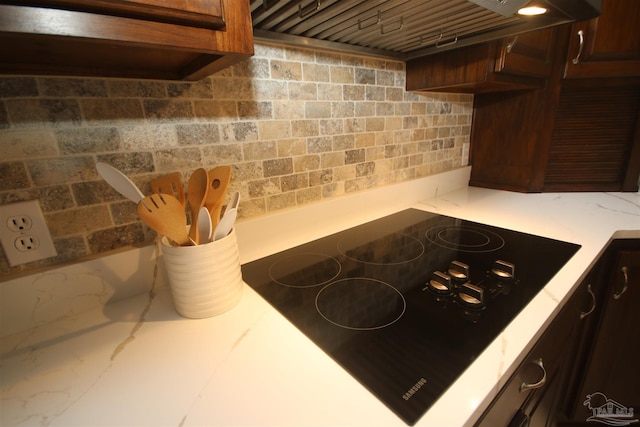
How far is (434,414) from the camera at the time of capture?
0.39 metres

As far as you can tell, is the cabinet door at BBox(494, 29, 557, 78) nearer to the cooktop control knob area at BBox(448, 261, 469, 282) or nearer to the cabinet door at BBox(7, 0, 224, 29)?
the cooktop control knob area at BBox(448, 261, 469, 282)

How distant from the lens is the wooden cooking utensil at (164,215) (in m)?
0.52

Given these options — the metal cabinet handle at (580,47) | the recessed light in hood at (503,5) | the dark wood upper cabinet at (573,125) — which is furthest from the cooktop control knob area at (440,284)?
the metal cabinet handle at (580,47)

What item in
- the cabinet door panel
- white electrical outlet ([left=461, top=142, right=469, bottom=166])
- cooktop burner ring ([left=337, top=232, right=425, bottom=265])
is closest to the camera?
cooktop burner ring ([left=337, top=232, right=425, bottom=265])

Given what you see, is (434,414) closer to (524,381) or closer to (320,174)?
(524,381)

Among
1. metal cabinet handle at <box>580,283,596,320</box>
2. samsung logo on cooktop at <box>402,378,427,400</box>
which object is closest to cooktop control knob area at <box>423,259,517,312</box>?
samsung logo on cooktop at <box>402,378,427,400</box>

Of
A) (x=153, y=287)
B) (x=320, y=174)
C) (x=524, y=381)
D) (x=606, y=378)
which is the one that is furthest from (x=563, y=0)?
(x=606, y=378)

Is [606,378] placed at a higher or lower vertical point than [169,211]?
lower

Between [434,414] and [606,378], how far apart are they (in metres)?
1.23

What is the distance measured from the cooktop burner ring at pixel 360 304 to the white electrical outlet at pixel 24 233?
585 millimetres

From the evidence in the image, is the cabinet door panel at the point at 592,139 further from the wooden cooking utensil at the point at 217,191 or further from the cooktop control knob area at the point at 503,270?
the wooden cooking utensil at the point at 217,191

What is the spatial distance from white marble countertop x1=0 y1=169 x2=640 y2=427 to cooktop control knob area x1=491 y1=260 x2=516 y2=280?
74 mm

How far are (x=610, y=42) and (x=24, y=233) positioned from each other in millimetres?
1974

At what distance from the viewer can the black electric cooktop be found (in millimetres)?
463
